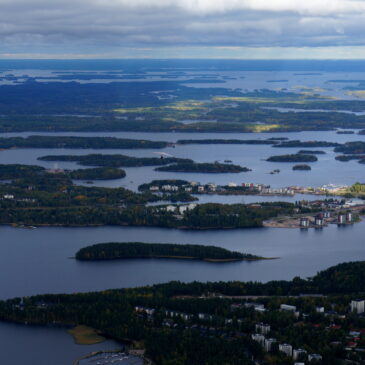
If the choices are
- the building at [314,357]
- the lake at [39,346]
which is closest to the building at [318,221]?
the lake at [39,346]

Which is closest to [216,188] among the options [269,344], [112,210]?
[112,210]

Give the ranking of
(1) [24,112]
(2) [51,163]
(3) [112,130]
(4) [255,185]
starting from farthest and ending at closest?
(1) [24,112]
(3) [112,130]
(2) [51,163]
(4) [255,185]

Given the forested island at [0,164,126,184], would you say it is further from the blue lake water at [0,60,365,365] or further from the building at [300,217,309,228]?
the building at [300,217,309,228]

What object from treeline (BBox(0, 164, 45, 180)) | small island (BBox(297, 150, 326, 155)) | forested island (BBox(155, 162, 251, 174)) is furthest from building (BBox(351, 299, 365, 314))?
small island (BBox(297, 150, 326, 155))

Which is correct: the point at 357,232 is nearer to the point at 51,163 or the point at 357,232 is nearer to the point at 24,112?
the point at 51,163

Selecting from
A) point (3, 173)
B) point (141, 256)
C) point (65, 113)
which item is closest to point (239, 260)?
point (141, 256)

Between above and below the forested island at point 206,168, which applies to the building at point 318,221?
below

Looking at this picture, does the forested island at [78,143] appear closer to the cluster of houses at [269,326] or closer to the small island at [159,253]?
the small island at [159,253]

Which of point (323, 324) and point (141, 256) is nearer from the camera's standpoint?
point (323, 324)
